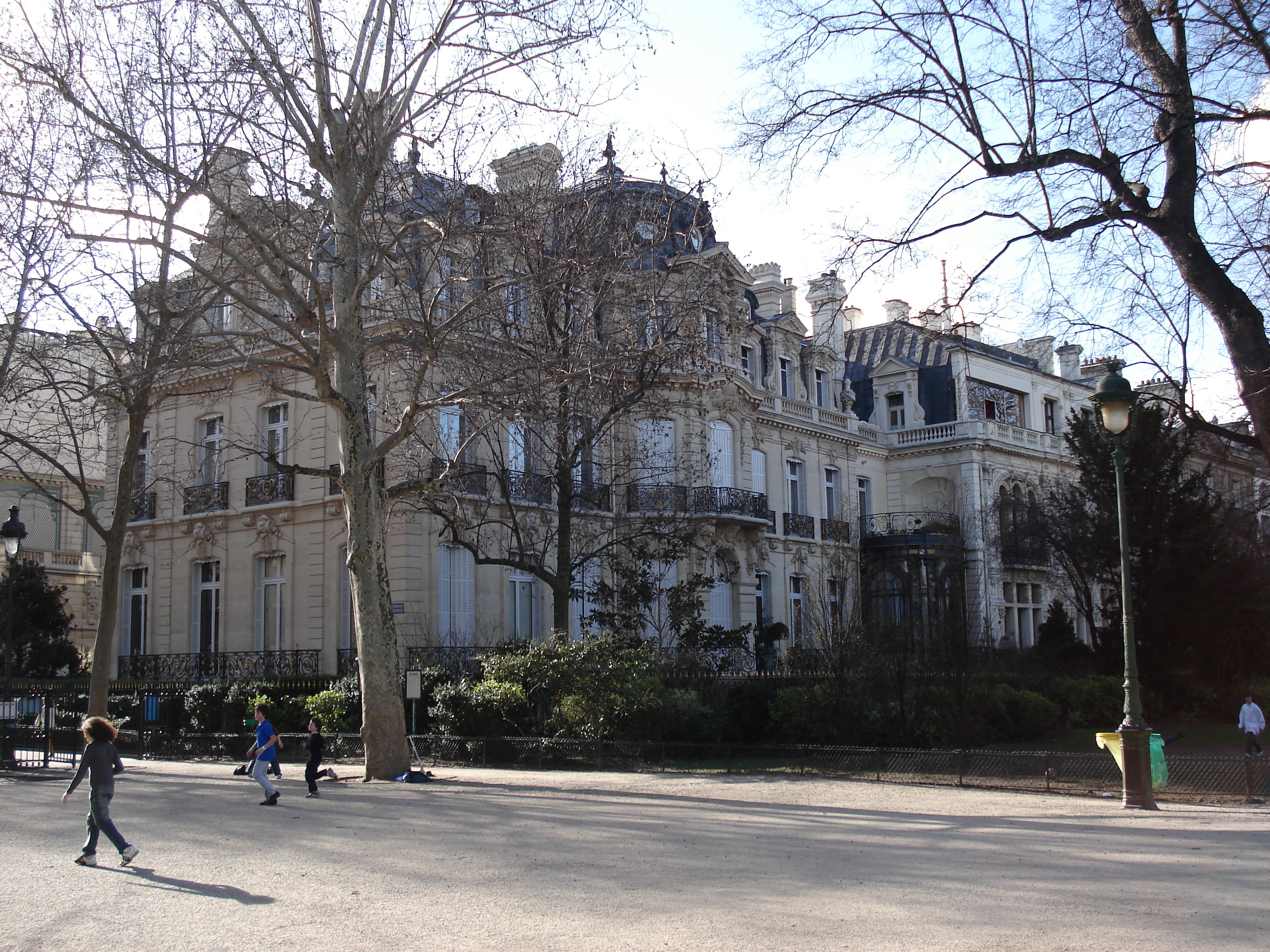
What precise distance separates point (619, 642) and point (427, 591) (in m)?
8.04

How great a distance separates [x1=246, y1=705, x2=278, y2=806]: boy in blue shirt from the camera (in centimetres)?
1328

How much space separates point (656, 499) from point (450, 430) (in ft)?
20.9

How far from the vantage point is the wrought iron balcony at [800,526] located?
36844mm

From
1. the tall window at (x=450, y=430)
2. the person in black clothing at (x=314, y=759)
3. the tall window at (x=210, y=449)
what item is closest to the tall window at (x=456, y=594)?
the tall window at (x=450, y=430)

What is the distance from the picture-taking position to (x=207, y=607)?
2986 centimetres

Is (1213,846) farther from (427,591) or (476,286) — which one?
(427,591)

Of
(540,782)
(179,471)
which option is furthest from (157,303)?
(179,471)

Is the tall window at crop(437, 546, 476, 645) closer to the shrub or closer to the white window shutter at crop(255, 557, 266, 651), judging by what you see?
the shrub

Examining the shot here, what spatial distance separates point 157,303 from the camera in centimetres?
1692

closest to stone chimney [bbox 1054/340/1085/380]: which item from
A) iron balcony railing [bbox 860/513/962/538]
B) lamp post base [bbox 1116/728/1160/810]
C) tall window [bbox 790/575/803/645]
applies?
iron balcony railing [bbox 860/513/962/538]

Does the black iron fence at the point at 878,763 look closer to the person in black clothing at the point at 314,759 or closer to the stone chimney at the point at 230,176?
the person in black clothing at the point at 314,759

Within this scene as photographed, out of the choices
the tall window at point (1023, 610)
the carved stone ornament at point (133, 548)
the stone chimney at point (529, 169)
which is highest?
the stone chimney at point (529, 169)

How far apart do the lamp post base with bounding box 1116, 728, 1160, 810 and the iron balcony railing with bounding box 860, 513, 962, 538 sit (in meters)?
25.3

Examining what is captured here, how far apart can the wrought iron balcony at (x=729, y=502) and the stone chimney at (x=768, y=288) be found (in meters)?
9.51
